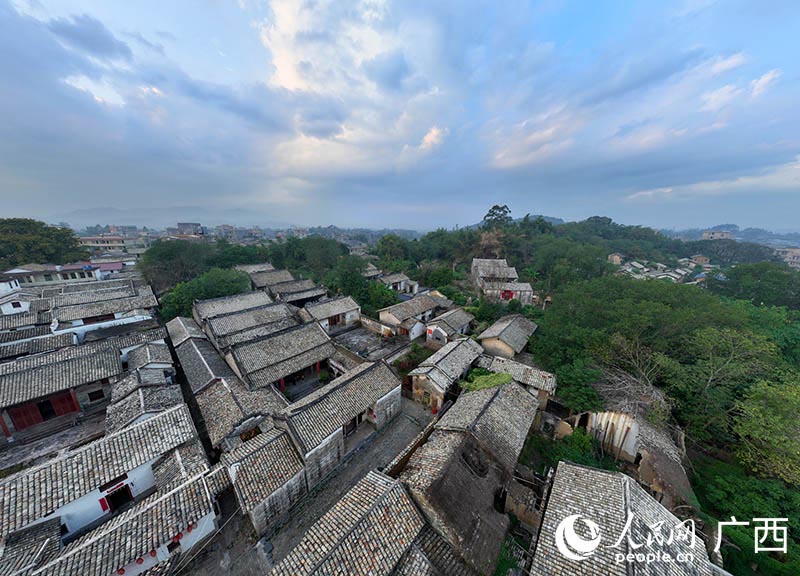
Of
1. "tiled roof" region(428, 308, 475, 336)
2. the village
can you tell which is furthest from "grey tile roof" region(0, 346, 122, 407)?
"tiled roof" region(428, 308, 475, 336)

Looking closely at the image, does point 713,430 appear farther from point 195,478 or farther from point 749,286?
point 749,286

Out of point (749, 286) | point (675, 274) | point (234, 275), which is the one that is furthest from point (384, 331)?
point (675, 274)

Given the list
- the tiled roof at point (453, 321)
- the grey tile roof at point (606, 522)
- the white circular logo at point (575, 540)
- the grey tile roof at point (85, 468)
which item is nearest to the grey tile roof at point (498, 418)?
the grey tile roof at point (606, 522)

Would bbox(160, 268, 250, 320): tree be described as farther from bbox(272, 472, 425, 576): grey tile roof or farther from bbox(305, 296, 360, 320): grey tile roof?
bbox(272, 472, 425, 576): grey tile roof

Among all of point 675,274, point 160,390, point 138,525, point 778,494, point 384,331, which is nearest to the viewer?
point 138,525

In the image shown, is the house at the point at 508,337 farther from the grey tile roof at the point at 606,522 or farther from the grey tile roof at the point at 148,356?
the grey tile roof at the point at 148,356

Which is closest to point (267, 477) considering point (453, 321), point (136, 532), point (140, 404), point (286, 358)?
point (136, 532)
